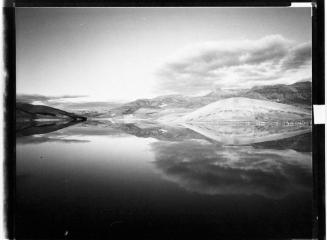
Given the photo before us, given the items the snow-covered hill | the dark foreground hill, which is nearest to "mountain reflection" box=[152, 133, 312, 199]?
the snow-covered hill

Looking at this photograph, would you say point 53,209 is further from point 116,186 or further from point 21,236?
point 116,186

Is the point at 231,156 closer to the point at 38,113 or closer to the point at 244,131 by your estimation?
the point at 244,131

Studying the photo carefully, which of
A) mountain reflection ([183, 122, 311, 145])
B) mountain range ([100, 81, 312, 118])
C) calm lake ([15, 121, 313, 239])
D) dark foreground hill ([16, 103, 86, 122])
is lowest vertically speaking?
calm lake ([15, 121, 313, 239])

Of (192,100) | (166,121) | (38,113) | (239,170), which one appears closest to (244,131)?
(239,170)

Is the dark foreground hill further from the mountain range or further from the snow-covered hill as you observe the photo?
the snow-covered hill

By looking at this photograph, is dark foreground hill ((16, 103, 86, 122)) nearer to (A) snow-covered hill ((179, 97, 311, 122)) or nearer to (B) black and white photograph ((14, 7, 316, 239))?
(B) black and white photograph ((14, 7, 316, 239))

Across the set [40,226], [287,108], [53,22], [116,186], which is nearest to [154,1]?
[53,22]

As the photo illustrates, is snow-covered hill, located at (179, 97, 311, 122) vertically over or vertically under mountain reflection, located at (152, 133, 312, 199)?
over
